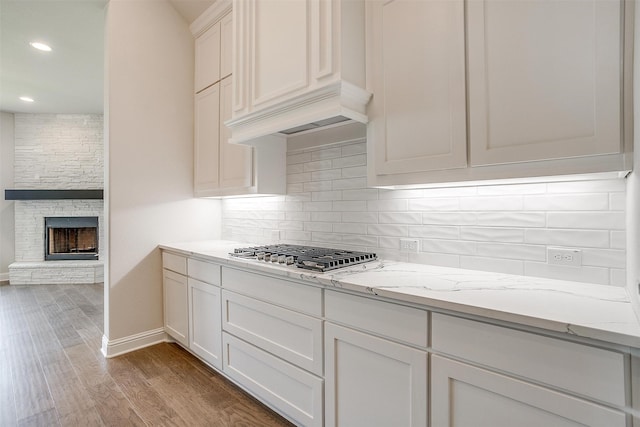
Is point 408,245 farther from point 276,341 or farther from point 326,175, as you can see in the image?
point 276,341

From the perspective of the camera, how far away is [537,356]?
954 mm

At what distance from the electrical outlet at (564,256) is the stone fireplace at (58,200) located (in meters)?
6.36

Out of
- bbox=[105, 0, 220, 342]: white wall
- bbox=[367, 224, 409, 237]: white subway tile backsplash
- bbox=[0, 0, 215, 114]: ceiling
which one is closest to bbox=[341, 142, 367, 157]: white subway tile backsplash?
bbox=[367, 224, 409, 237]: white subway tile backsplash

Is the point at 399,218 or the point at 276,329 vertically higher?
the point at 399,218

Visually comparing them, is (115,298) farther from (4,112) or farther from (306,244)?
(4,112)

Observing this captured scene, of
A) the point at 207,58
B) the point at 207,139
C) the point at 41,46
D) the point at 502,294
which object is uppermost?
the point at 41,46

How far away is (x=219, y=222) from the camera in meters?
3.41

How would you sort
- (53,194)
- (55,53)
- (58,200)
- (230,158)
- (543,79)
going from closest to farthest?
(543,79) < (230,158) < (55,53) < (53,194) < (58,200)

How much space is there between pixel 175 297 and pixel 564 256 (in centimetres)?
276

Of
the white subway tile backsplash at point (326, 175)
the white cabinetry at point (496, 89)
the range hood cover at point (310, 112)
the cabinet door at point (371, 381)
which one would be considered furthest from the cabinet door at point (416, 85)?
the cabinet door at point (371, 381)

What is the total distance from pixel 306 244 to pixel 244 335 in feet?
2.64

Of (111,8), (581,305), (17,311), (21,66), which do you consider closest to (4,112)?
(21,66)

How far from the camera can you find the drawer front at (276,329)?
1.58m

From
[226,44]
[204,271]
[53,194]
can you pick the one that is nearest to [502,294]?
[204,271]
